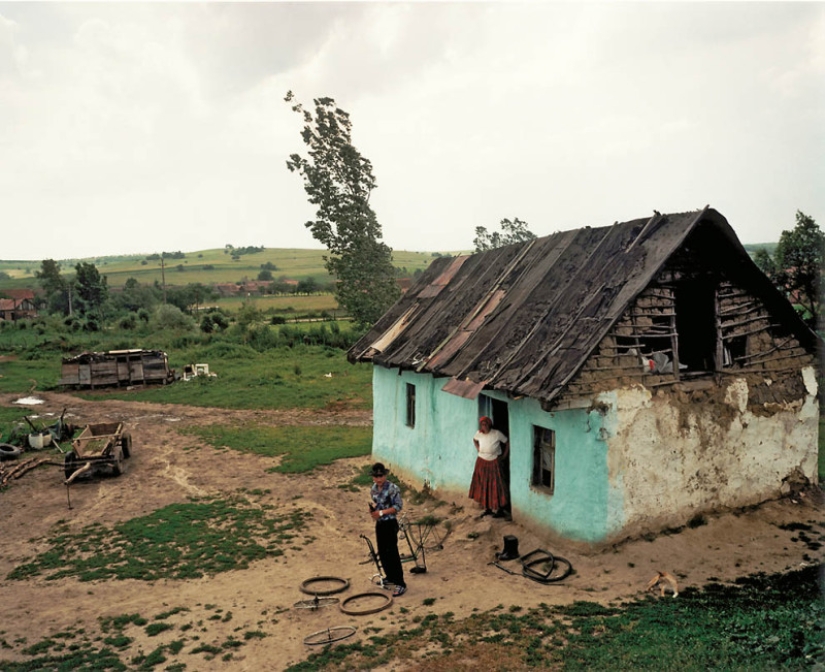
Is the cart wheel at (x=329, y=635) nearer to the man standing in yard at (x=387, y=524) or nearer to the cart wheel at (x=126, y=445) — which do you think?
the man standing in yard at (x=387, y=524)

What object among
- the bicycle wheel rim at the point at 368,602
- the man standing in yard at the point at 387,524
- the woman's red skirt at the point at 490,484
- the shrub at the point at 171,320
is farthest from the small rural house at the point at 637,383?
the shrub at the point at 171,320

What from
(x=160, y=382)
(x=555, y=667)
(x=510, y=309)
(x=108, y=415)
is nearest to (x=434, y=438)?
(x=510, y=309)

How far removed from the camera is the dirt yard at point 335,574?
8680mm

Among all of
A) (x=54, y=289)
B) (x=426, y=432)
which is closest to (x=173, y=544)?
(x=426, y=432)

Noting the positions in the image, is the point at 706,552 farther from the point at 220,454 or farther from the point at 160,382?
the point at 160,382

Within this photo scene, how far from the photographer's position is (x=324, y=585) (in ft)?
33.0

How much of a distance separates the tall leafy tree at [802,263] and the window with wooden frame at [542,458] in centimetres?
1714

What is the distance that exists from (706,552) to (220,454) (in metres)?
14.0

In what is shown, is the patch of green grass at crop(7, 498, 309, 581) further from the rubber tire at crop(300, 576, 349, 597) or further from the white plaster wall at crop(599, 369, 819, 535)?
the white plaster wall at crop(599, 369, 819, 535)

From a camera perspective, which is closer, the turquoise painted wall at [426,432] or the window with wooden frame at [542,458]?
the window with wooden frame at [542,458]

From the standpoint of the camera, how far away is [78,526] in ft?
44.7

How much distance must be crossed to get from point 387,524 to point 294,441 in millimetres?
11851

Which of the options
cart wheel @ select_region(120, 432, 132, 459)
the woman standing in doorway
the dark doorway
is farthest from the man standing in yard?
cart wheel @ select_region(120, 432, 132, 459)

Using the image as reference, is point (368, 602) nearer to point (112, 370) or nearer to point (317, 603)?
point (317, 603)
